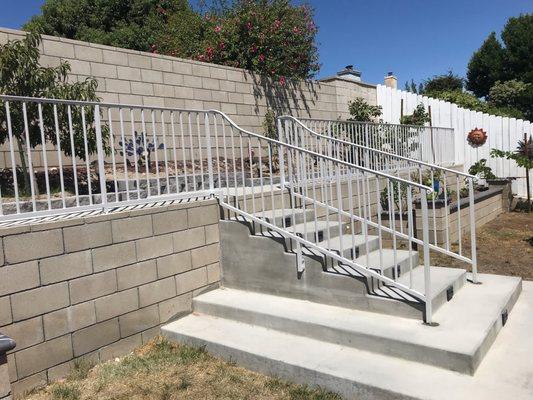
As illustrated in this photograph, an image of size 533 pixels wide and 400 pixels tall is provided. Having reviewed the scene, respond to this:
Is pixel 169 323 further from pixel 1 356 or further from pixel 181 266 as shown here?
pixel 1 356

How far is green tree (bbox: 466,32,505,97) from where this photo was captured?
2544cm

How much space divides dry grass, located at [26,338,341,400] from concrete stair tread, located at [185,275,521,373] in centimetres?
50

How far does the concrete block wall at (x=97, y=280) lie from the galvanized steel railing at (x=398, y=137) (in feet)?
8.50

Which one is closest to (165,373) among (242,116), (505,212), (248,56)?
(242,116)

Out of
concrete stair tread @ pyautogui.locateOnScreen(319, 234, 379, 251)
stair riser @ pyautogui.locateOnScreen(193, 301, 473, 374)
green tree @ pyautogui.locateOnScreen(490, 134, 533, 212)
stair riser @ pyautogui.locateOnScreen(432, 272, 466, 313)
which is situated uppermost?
green tree @ pyautogui.locateOnScreen(490, 134, 533, 212)

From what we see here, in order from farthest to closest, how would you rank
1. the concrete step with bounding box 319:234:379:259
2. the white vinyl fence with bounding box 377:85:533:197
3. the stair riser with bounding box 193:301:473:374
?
the white vinyl fence with bounding box 377:85:533:197 < the concrete step with bounding box 319:234:379:259 < the stair riser with bounding box 193:301:473:374

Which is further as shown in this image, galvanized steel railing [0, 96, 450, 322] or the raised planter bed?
the raised planter bed

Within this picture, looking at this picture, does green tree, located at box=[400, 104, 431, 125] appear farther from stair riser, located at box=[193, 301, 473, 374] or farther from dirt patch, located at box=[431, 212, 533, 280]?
stair riser, located at box=[193, 301, 473, 374]

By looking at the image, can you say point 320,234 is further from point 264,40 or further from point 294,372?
point 264,40

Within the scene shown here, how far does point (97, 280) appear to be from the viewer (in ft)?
11.5

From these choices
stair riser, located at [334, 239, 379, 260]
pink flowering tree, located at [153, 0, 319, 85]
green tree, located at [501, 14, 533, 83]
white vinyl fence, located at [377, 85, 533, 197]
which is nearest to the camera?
stair riser, located at [334, 239, 379, 260]

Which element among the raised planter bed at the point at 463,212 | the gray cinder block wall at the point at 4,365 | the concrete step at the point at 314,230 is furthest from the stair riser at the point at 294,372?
the raised planter bed at the point at 463,212

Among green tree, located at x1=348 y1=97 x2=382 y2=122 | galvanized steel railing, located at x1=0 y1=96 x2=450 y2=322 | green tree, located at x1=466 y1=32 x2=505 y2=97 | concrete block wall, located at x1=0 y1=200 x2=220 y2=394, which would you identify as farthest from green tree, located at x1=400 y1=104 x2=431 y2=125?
green tree, located at x1=466 y1=32 x2=505 y2=97

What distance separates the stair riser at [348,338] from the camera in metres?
2.92
